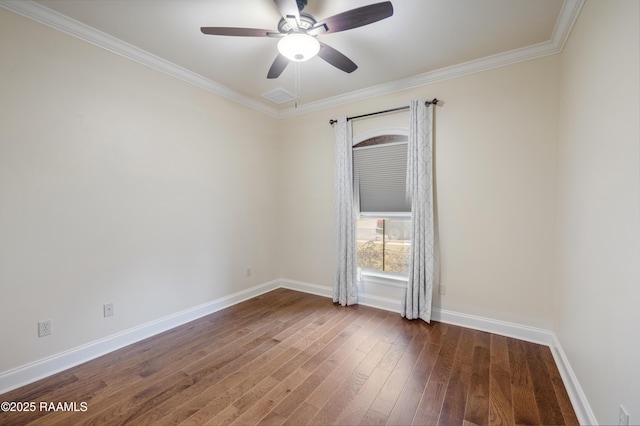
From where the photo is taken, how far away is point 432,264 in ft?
9.95

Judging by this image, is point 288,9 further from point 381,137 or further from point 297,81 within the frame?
point 381,137

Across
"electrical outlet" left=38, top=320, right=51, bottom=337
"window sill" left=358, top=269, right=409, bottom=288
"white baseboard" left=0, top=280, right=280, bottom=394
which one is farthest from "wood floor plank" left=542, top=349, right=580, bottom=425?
"electrical outlet" left=38, top=320, right=51, bottom=337

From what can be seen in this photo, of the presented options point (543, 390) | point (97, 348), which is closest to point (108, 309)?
point (97, 348)

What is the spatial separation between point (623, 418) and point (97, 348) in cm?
358

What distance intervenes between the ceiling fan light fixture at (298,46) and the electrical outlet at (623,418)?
2666 mm

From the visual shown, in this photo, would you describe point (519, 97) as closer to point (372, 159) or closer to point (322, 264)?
point (372, 159)

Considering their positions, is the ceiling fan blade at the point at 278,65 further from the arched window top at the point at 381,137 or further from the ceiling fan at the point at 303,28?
the arched window top at the point at 381,137

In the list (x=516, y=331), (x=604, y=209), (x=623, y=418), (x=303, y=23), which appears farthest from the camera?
(x=516, y=331)

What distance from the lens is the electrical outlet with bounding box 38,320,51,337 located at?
211cm

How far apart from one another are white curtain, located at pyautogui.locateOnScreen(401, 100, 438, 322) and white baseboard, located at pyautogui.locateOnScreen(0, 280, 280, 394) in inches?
94.3

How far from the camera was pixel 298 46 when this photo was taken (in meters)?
1.97

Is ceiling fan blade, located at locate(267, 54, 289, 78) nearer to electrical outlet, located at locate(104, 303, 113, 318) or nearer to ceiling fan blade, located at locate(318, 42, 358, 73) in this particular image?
ceiling fan blade, located at locate(318, 42, 358, 73)

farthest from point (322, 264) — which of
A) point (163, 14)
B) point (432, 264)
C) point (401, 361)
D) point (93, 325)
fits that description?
point (163, 14)

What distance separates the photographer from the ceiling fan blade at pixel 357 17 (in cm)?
166
